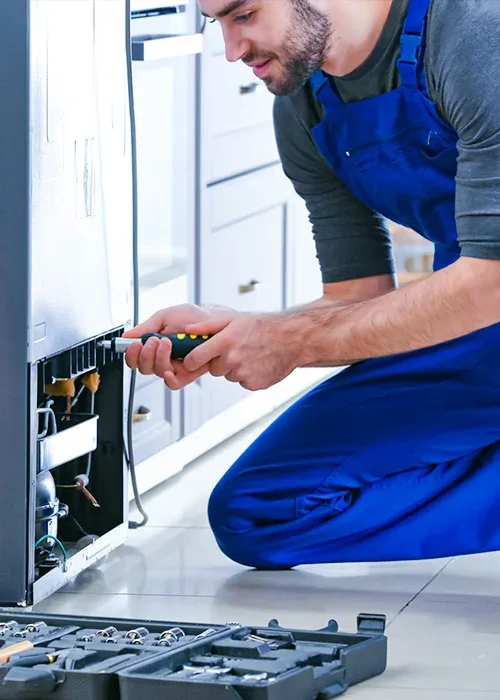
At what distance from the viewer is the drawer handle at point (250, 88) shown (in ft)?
9.48

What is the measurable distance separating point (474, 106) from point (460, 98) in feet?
0.09

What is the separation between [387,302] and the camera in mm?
1800

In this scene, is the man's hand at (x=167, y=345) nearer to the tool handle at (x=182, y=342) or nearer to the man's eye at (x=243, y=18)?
the tool handle at (x=182, y=342)

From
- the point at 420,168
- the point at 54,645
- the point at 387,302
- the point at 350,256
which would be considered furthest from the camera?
the point at 350,256

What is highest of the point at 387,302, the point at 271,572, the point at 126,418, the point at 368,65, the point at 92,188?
the point at 368,65

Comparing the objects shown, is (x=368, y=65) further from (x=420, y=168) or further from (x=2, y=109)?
(x=2, y=109)

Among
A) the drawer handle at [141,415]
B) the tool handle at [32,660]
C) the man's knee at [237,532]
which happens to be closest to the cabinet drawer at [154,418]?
the drawer handle at [141,415]

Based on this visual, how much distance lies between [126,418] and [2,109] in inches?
21.9

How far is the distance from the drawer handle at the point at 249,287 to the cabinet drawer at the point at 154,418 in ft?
1.41

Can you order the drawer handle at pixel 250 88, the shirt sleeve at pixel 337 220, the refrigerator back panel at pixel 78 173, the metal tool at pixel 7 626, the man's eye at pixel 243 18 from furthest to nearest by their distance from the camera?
1. the drawer handle at pixel 250 88
2. the shirt sleeve at pixel 337 220
3. the man's eye at pixel 243 18
4. the refrigerator back panel at pixel 78 173
5. the metal tool at pixel 7 626

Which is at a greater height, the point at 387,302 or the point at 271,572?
the point at 387,302

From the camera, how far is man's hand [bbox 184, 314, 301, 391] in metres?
1.84

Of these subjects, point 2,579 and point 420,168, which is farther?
point 420,168

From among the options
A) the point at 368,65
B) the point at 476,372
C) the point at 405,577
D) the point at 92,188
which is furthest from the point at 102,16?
the point at 405,577
